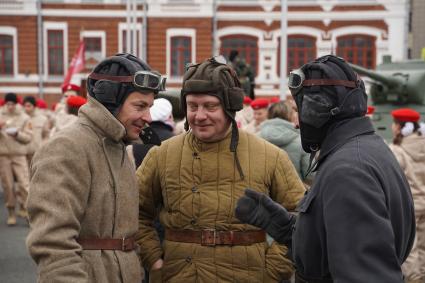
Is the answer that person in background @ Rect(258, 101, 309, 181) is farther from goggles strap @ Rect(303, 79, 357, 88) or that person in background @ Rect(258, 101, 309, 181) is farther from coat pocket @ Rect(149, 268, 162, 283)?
goggles strap @ Rect(303, 79, 357, 88)

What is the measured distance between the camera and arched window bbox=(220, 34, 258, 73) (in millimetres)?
34594

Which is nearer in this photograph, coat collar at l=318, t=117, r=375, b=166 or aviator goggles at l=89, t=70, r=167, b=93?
coat collar at l=318, t=117, r=375, b=166

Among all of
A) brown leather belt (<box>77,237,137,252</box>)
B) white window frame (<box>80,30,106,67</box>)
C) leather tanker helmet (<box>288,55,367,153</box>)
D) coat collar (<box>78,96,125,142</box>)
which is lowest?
brown leather belt (<box>77,237,137,252</box>)

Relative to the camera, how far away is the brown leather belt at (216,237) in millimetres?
3662

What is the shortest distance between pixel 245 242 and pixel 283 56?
11.9m

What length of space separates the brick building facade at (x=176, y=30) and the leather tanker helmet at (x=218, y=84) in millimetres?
30117

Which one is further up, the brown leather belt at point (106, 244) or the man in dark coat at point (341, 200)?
the man in dark coat at point (341, 200)

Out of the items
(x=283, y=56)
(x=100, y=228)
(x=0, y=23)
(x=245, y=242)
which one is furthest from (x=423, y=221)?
(x=0, y=23)

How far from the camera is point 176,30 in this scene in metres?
33.8

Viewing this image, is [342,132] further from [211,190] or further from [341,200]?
[211,190]

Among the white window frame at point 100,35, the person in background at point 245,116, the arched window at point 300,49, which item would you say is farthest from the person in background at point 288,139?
the arched window at point 300,49

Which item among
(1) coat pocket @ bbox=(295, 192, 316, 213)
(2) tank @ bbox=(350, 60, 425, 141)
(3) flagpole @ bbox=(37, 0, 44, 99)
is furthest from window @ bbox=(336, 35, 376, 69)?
(1) coat pocket @ bbox=(295, 192, 316, 213)

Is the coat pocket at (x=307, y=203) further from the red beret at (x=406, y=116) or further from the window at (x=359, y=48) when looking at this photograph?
the window at (x=359, y=48)

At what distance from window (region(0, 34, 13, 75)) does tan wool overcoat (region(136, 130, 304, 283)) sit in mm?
31861
